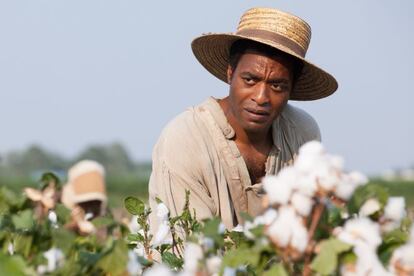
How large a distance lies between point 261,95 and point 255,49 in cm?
25

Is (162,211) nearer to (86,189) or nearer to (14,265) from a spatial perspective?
(14,265)

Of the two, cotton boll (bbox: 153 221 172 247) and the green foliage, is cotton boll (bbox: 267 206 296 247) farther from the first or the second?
cotton boll (bbox: 153 221 172 247)

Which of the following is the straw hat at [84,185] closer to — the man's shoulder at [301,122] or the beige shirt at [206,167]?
the man's shoulder at [301,122]

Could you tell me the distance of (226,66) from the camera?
16.4 feet

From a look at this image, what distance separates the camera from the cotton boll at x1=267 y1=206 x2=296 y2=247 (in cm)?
192

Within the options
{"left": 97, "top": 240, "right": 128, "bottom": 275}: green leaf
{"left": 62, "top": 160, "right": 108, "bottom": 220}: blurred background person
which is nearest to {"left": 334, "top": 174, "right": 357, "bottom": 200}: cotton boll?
{"left": 97, "top": 240, "right": 128, "bottom": 275}: green leaf

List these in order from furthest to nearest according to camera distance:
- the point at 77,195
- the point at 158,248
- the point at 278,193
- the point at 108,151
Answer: the point at 108,151 → the point at 77,195 → the point at 158,248 → the point at 278,193

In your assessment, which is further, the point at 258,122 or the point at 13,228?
the point at 258,122

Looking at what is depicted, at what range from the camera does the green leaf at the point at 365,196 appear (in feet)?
7.07

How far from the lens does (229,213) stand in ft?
14.6

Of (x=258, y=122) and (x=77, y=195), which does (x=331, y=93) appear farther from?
(x=77, y=195)

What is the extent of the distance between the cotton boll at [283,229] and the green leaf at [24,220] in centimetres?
57

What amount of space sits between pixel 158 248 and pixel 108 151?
364 feet

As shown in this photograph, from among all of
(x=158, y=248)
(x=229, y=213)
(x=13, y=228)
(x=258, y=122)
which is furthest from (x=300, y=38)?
(x=13, y=228)
